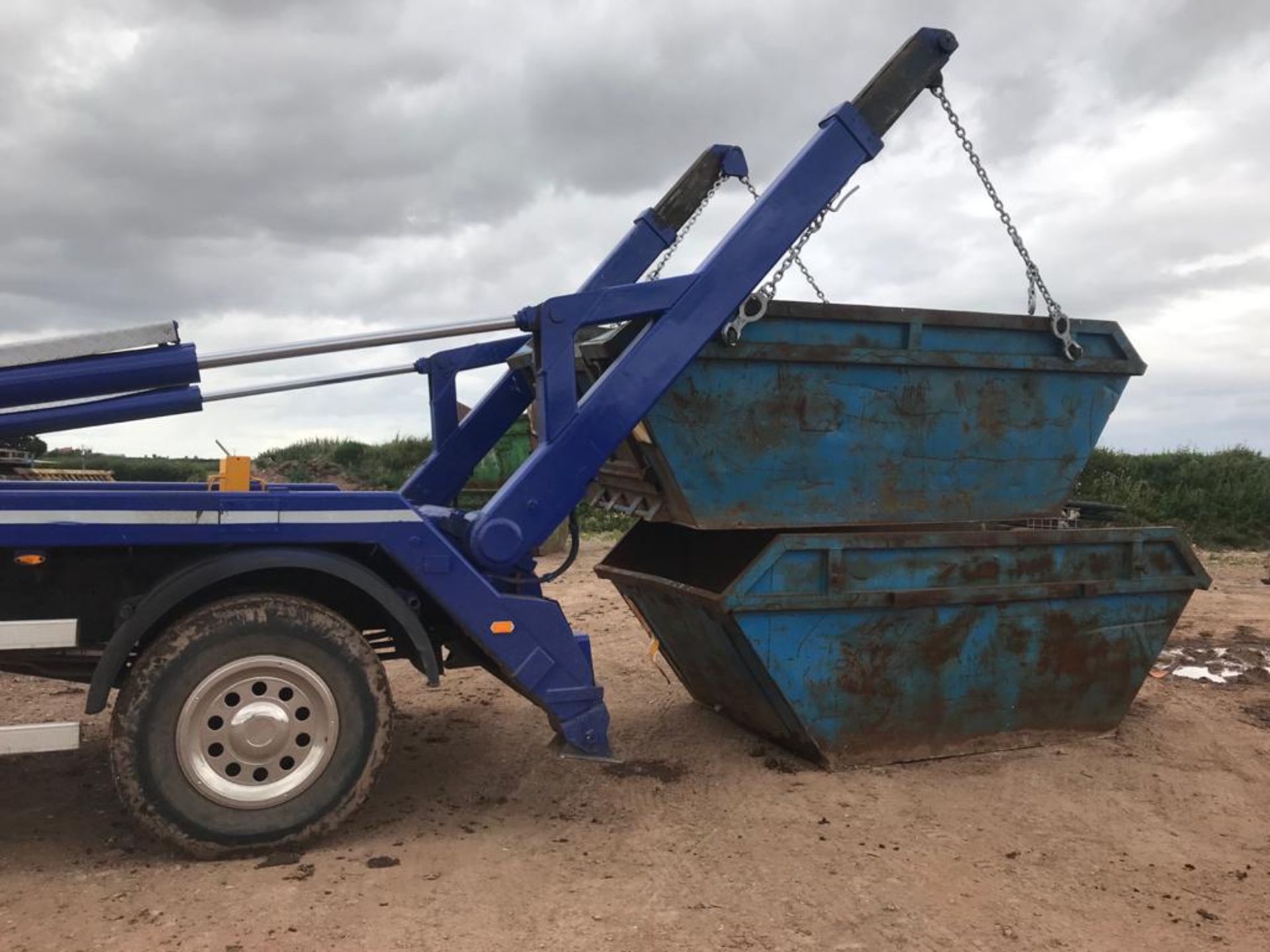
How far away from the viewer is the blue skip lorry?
13.1 ft

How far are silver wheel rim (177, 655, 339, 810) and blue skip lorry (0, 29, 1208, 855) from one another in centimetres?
1

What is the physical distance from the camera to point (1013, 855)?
4152 mm

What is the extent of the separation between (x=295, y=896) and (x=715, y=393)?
2.71 metres

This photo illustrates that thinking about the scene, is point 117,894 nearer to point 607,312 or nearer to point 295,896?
point 295,896

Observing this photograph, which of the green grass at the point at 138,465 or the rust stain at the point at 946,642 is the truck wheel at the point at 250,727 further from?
the green grass at the point at 138,465

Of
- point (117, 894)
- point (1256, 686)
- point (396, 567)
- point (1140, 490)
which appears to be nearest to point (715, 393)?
point (396, 567)

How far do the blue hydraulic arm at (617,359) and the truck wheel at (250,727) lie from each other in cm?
78

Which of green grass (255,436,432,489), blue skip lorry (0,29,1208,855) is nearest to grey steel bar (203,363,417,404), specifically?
blue skip lorry (0,29,1208,855)

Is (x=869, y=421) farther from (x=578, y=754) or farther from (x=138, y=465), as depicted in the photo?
(x=138, y=465)

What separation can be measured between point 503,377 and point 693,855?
2888mm

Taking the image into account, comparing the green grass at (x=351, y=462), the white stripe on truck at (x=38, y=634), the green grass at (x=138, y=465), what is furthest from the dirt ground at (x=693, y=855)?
the green grass at (x=351, y=462)

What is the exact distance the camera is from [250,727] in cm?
400

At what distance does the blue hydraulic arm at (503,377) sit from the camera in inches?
234

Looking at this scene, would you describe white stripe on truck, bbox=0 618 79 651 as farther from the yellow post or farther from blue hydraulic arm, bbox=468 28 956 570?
blue hydraulic arm, bbox=468 28 956 570
